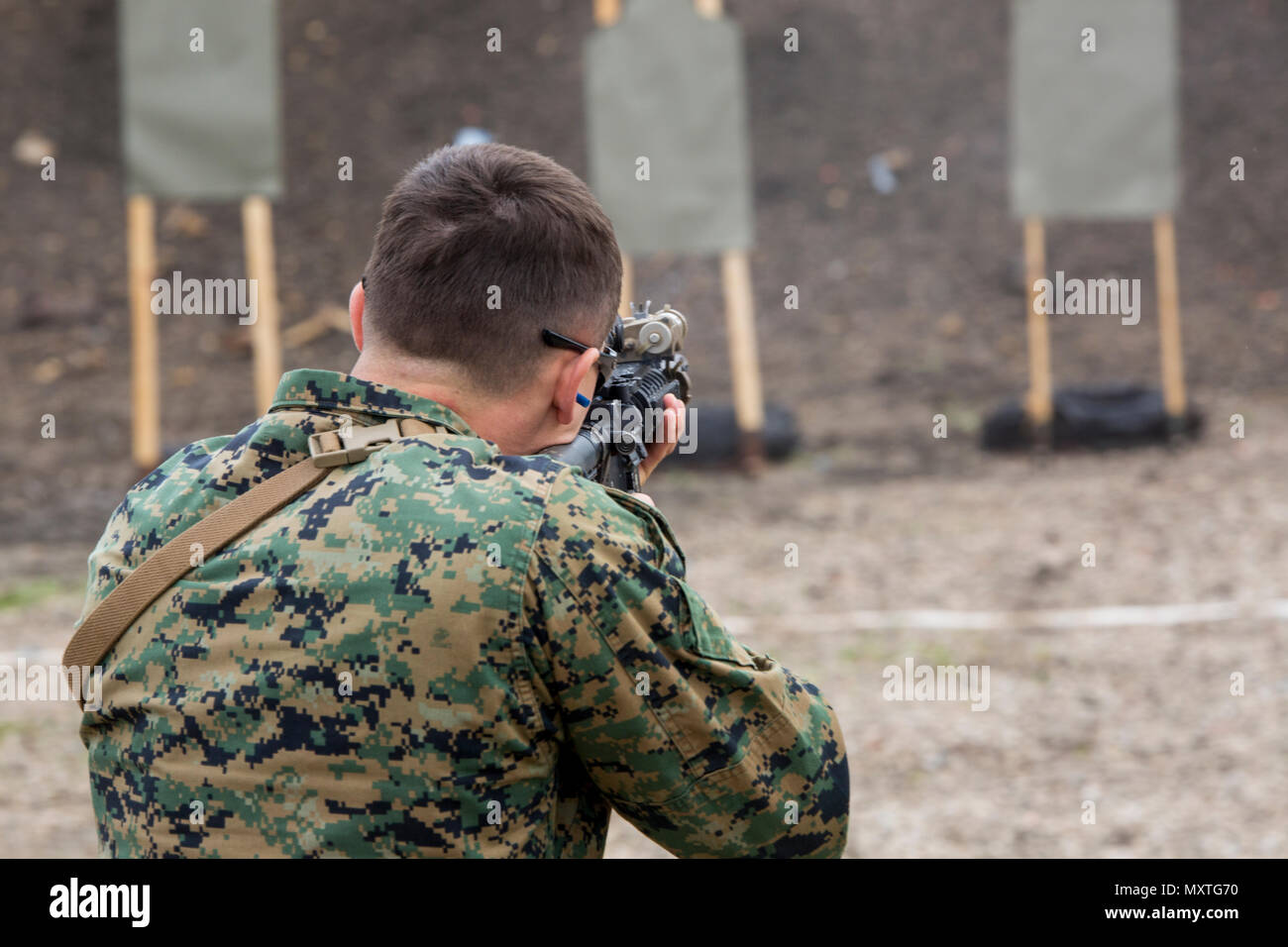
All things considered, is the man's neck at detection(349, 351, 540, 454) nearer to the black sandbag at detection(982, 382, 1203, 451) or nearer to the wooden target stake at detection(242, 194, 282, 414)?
the wooden target stake at detection(242, 194, 282, 414)

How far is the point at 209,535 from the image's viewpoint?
126cm

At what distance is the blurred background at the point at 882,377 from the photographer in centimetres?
401

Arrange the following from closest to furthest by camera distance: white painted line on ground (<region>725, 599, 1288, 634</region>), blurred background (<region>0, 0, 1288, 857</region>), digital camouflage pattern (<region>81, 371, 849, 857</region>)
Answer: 1. digital camouflage pattern (<region>81, 371, 849, 857</region>)
2. blurred background (<region>0, 0, 1288, 857</region>)
3. white painted line on ground (<region>725, 599, 1288, 634</region>)

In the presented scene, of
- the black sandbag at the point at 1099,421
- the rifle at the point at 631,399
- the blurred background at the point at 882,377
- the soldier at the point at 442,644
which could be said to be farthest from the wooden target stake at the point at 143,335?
the soldier at the point at 442,644

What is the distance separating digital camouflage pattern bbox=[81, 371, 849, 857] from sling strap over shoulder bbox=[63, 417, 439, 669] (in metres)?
0.01

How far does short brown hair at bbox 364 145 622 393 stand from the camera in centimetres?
137

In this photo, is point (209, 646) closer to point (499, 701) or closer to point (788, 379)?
point (499, 701)

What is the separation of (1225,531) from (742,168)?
10.8 feet

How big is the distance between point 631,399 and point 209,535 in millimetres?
629

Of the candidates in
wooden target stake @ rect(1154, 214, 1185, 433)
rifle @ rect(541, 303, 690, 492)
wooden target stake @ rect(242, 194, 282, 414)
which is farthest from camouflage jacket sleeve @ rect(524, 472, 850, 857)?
wooden target stake @ rect(1154, 214, 1185, 433)

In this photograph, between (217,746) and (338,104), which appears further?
(338,104)
